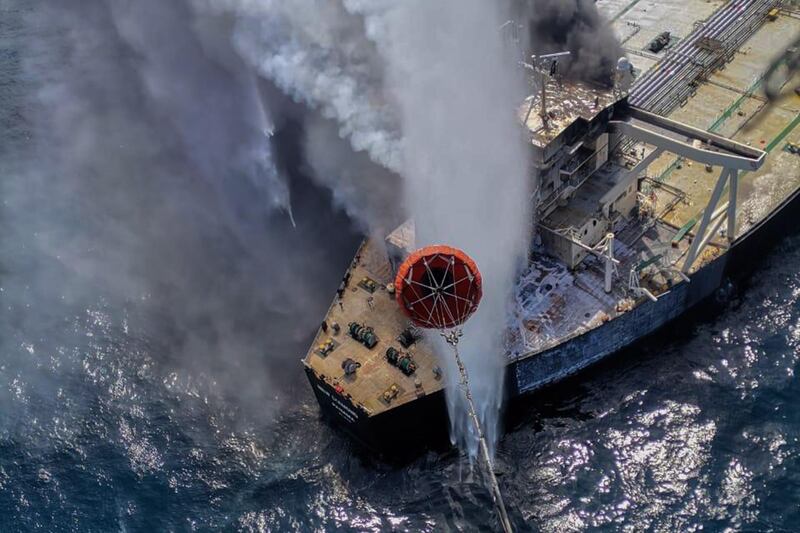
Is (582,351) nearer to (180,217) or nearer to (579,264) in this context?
(579,264)

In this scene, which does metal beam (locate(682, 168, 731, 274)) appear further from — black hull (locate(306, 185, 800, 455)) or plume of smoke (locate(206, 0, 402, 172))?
plume of smoke (locate(206, 0, 402, 172))

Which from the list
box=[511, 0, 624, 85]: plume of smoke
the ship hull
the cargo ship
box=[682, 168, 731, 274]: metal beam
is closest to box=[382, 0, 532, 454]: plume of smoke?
the cargo ship

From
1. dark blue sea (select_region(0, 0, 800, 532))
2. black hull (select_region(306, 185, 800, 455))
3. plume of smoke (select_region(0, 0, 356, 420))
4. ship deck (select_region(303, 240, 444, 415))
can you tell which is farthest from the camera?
plume of smoke (select_region(0, 0, 356, 420))

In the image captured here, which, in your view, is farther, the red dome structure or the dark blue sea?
the dark blue sea

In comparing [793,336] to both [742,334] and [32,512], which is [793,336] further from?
[32,512]

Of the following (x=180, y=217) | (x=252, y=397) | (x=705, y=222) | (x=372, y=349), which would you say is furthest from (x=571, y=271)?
(x=180, y=217)

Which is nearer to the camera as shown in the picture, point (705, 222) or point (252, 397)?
point (705, 222)
